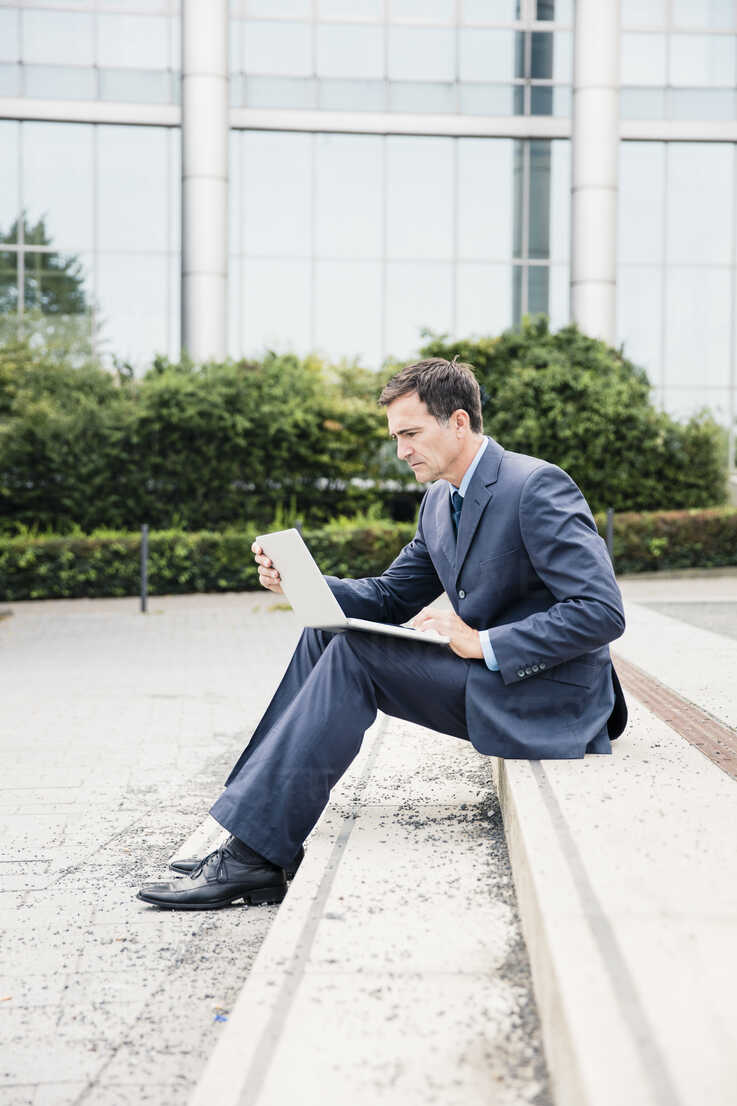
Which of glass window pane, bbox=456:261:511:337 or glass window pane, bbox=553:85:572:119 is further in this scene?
glass window pane, bbox=456:261:511:337

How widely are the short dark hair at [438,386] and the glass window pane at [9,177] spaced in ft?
66.9

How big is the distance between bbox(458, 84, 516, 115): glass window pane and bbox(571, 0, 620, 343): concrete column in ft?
4.59

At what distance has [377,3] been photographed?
71.5ft

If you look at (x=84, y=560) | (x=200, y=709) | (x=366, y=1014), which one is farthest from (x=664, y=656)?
(x=84, y=560)

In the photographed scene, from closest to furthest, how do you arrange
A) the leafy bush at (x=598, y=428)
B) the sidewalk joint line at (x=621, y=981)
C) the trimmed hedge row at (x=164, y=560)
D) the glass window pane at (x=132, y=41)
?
the sidewalk joint line at (x=621, y=981) < the trimmed hedge row at (x=164, y=560) < the leafy bush at (x=598, y=428) < the glass window pane at (x=132, y=41)

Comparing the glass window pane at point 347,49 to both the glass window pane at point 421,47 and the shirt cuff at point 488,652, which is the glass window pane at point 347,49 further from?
the shirt cuff at point 488,652

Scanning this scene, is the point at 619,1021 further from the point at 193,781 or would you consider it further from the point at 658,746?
the point at 193,781

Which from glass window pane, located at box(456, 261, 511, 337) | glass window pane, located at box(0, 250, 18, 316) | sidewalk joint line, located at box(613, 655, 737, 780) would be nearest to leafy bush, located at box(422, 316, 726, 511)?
glass window pane, located at box(456, 261, 511, 337)

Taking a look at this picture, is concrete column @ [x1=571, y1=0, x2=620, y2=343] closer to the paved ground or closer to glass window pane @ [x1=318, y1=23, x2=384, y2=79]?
glass window pane @ [x1=318, y1=23, x2=384, y2=79]

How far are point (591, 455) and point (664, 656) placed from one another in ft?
34.3

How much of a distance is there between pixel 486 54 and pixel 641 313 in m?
5.85

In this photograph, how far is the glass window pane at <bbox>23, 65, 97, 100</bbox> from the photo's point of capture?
2131 centimetres

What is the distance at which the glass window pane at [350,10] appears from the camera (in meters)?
21.7

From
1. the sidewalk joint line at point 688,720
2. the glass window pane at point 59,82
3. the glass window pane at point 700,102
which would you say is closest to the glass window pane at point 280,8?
the glass window pane at point 59,82
